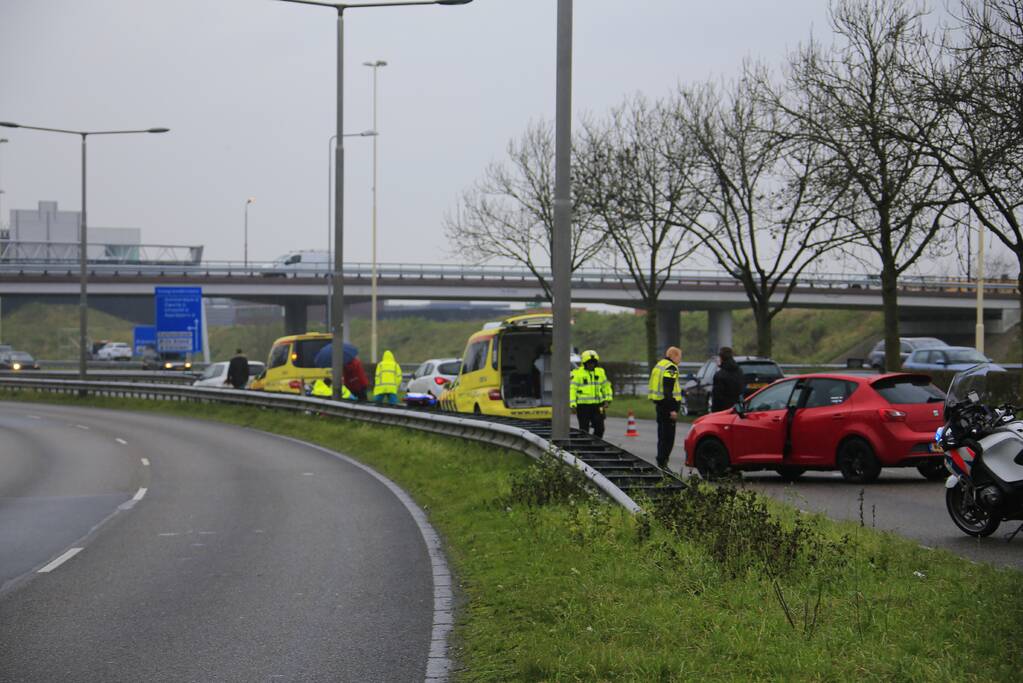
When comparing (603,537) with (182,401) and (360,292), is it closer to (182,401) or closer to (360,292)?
(182,401)

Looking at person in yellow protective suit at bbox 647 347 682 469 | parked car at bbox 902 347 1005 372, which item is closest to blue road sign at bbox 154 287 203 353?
parked car at bbox 902 347 1005 372

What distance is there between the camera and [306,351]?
37.5m

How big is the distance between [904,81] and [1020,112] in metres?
7.75

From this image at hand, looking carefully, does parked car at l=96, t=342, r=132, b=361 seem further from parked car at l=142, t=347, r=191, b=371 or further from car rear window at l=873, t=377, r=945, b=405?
car rear window at l=873, t=377, r=945, b=405

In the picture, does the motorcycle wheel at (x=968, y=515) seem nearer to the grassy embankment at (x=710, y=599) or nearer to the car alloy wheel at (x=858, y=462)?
the grassy embankment at (x=710, y=599)

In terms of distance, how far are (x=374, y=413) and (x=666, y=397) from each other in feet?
33.3

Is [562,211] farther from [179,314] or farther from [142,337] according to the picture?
[142,337]

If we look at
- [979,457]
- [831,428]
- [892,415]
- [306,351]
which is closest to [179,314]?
[306,351]

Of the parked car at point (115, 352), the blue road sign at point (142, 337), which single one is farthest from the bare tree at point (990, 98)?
the parked car at point (115, 352)

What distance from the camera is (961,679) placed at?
5816 millimetres

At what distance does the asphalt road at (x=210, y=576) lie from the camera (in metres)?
Result: 7.60

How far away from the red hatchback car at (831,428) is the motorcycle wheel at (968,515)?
13.5 ft

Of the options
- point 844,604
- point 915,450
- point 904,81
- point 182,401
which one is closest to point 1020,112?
point 915,450

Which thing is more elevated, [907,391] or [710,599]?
[907,391]
